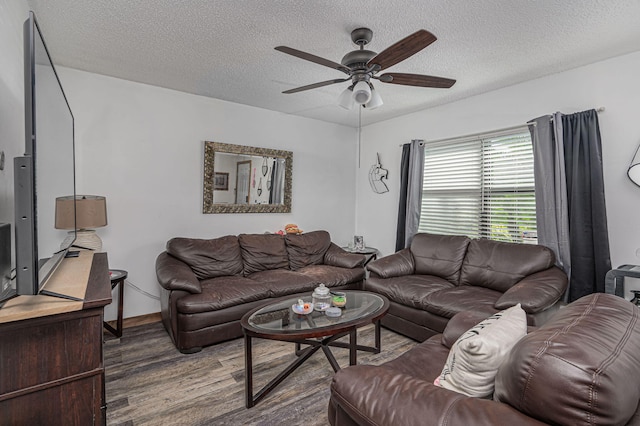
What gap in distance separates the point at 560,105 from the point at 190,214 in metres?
3.98

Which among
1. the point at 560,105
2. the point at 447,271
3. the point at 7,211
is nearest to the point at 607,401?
the point at 7,211

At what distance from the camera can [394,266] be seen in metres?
3.61

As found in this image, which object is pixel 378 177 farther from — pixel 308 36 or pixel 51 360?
pixel 51 360

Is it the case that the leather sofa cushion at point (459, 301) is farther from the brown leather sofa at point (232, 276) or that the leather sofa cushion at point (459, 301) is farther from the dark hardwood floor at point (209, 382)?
the brown leather sofa at point (232, 276)

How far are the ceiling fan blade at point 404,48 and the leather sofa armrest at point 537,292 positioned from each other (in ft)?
6.30

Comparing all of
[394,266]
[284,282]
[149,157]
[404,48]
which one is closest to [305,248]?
[284,282]

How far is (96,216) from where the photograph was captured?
2.83m

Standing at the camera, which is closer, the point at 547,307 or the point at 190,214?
the point at 547,307

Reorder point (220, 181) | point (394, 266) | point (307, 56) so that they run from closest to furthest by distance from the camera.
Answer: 1. point (307, 56)
2. point (394, 266)
3. point (220, 181)

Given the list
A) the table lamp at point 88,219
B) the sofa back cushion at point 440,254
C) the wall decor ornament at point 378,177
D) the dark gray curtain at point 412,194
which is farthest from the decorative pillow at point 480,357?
the wall decor ornament at point 378,177

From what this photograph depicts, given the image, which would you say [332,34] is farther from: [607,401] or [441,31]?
[607,401]

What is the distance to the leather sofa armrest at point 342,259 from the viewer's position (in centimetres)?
402

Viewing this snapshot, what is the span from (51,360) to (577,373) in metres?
1.55

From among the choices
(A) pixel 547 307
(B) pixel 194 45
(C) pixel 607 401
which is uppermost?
(B) pixel 194 45
